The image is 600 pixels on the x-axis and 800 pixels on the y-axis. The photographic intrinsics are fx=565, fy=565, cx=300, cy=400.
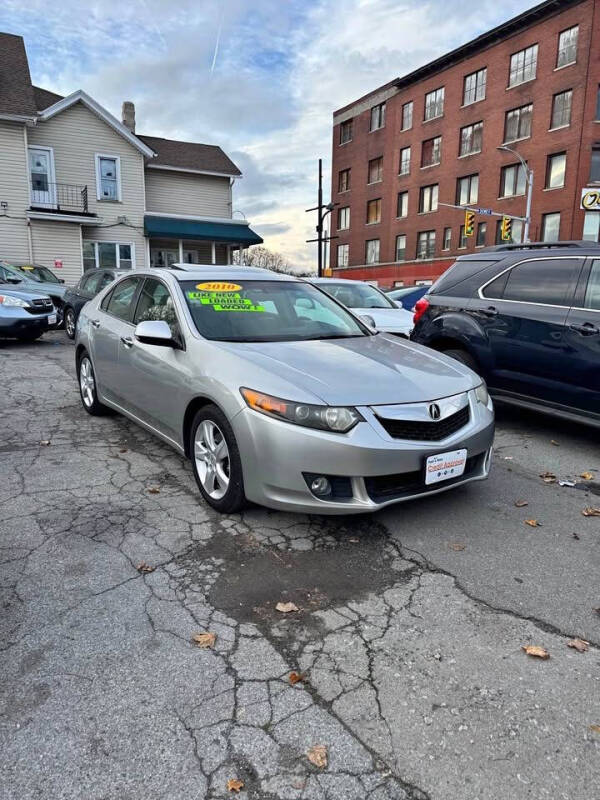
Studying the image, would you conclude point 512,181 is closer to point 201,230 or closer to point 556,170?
point 556,170

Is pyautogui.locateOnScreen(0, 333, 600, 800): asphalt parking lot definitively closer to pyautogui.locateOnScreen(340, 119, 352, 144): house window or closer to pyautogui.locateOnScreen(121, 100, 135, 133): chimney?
pyautogui.locateOnScreen(121, 100, 135, 133): chimney

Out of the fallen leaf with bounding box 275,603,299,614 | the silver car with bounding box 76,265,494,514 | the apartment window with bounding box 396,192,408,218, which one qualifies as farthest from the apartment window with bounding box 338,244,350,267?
the fallen leaf with bounding box 275,603,299,614

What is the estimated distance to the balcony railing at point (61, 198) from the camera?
2164 cm

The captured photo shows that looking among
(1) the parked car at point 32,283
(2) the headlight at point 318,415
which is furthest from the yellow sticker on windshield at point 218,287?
(1) the parked car at point 32,283

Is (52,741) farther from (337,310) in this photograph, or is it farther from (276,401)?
(337,310)

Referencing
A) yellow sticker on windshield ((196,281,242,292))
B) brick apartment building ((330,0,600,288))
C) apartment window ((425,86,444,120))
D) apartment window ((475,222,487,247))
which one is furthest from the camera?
apartment window ((425,86,444,120))

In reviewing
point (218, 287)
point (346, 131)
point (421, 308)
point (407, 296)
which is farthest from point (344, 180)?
point (218, 287)

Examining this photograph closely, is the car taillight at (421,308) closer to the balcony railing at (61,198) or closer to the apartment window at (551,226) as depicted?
the balcony railing at (61,198)

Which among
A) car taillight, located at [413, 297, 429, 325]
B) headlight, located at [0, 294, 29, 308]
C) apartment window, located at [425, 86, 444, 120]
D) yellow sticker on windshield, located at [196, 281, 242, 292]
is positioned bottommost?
headlight, located at [0, 294, 29, 308]

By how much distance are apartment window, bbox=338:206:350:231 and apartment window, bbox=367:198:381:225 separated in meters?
2.63

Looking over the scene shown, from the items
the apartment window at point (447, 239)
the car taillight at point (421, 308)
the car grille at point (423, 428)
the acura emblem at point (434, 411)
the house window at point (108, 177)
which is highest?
the house window at point (108, 177)

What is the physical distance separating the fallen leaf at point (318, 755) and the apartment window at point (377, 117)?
46.2 metres

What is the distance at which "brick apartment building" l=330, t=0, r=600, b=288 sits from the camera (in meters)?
29.7

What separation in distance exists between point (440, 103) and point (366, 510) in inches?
1609
